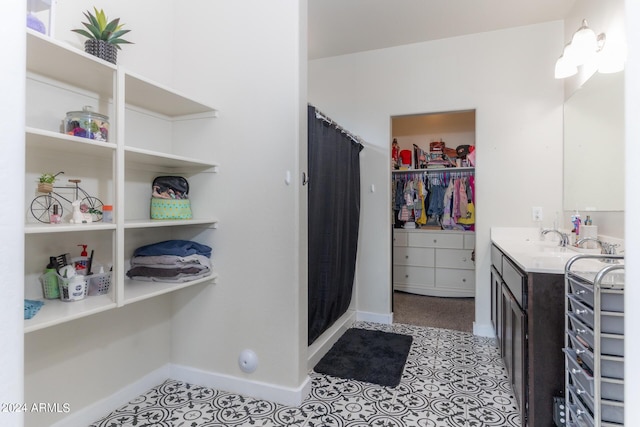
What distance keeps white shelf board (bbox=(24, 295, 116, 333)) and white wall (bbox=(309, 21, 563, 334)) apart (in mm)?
2331

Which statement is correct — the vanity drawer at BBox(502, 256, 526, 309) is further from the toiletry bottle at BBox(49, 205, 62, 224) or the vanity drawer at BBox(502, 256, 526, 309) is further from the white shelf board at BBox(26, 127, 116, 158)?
the toiletry bottle at BBox(49, 205, 62, 224)

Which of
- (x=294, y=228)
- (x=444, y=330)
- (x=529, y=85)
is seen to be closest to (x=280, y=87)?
(x=294, y=228)

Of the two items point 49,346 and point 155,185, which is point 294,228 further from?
point 49,346

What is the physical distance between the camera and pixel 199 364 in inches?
78.1

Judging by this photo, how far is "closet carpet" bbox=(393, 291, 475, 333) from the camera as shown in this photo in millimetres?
3122

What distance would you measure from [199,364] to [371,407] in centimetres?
104

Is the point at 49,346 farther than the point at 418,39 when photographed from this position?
No

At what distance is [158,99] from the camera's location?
5.63 feet

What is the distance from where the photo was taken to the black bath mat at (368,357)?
2.11 metres

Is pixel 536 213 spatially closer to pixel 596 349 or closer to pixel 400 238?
pixel 400 238

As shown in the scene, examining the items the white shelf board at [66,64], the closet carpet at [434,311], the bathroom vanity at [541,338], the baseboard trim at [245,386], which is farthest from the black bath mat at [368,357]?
the white shelf board at [66,64]

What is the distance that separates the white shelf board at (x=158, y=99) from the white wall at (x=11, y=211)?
104 cm

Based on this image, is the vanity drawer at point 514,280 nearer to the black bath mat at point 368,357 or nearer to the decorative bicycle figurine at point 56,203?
the black bath mat at point 368,357

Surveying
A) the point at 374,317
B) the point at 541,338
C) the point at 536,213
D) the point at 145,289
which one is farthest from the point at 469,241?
the point at 145,289
